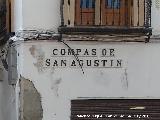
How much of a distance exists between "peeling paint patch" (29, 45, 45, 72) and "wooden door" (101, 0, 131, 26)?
127 cm

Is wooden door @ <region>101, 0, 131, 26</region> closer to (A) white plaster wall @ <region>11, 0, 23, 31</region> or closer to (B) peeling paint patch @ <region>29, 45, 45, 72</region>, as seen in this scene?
(B) peeling paint patch @ <region>29, 45, 45, 72</region>

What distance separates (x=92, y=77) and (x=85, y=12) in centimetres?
123

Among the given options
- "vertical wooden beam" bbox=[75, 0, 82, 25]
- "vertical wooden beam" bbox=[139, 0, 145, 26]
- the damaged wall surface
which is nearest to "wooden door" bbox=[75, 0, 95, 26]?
"vertical wooden beam" bbox=[75, 0, 82, 25]

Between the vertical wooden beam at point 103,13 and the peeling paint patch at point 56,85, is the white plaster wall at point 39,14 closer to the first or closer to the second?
the vertical wooden beam at point 103,13

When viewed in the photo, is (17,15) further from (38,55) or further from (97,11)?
(97,11)

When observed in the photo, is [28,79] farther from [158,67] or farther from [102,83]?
[158,67]

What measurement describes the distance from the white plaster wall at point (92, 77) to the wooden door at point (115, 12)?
42 cm

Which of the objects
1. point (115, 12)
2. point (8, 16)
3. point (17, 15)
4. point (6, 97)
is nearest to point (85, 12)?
point (115, 12)

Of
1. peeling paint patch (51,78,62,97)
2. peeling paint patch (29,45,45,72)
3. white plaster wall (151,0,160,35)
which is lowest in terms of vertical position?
peeling paint patch (51,78,62,97)

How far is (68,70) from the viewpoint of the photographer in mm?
9969

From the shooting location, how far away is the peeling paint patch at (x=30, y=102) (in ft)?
A: 32.6

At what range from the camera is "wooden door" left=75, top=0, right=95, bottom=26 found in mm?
10102

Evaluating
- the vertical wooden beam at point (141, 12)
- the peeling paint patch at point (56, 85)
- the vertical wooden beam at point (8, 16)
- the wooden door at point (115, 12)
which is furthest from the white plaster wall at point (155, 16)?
the vertical wooden beam at point (8, 16)

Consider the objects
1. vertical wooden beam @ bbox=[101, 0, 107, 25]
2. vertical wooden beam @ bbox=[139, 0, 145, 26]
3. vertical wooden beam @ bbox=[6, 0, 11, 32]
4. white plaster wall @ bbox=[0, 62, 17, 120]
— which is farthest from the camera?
vertical wooden beam @ bbox=[6, 0, 11, 32]
